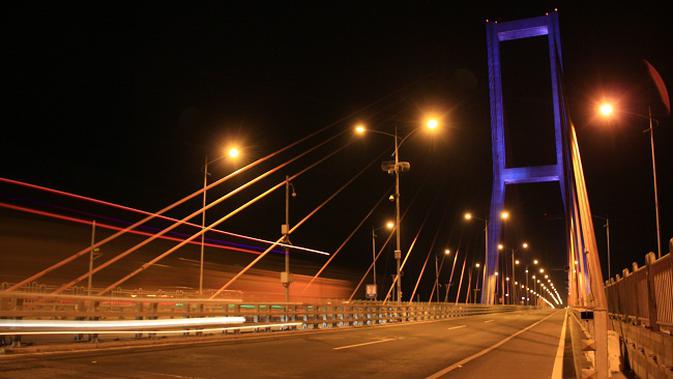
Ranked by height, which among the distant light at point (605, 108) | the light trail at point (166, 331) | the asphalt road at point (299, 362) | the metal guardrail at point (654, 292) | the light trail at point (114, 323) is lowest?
the asphalt road at point (299, 362)

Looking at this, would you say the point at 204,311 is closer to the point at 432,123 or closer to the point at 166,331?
the point at 166,331

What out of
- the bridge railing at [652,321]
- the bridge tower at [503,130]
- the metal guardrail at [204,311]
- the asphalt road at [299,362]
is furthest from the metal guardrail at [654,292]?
the bridge tower at [503,130]

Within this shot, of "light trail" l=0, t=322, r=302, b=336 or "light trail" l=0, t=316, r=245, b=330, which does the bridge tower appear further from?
"light trail" l=0, t=316, r=245, b=330

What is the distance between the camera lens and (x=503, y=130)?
58875 millimetres

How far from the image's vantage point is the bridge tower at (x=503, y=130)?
53.8 m

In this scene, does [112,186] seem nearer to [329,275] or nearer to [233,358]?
[329,275]

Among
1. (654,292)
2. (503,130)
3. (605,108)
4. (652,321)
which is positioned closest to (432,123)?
(605,108)

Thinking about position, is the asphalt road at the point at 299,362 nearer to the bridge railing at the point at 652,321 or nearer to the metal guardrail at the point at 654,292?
the bridge railing at the point at 652,321

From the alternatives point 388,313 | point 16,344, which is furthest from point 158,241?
point 16,344

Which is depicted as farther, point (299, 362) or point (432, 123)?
point (432, 123)

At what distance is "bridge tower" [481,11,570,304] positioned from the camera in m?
53.8

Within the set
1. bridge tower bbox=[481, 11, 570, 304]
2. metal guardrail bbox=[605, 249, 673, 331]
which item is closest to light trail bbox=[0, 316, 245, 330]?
metal guardrail bbox=[605, 249, 673, 331]

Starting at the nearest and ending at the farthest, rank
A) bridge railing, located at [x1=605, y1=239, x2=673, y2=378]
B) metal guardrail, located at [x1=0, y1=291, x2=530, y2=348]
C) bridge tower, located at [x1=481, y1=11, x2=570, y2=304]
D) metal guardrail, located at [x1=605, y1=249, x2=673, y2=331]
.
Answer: bridge railing, located at [x1=605, y1=239, x2=673, y2=378] < metal guardrail, located at [x1=605, y1=249, x2=673, y2=331] < metal guardrail, located at [x1=0, y1=291, x2=530, y2=348] < bridge tower, located at [x1=481, y1=11, x2=570, y2=304]

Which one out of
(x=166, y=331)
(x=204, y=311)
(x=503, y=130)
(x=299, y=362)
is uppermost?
(x=503, y=130)
